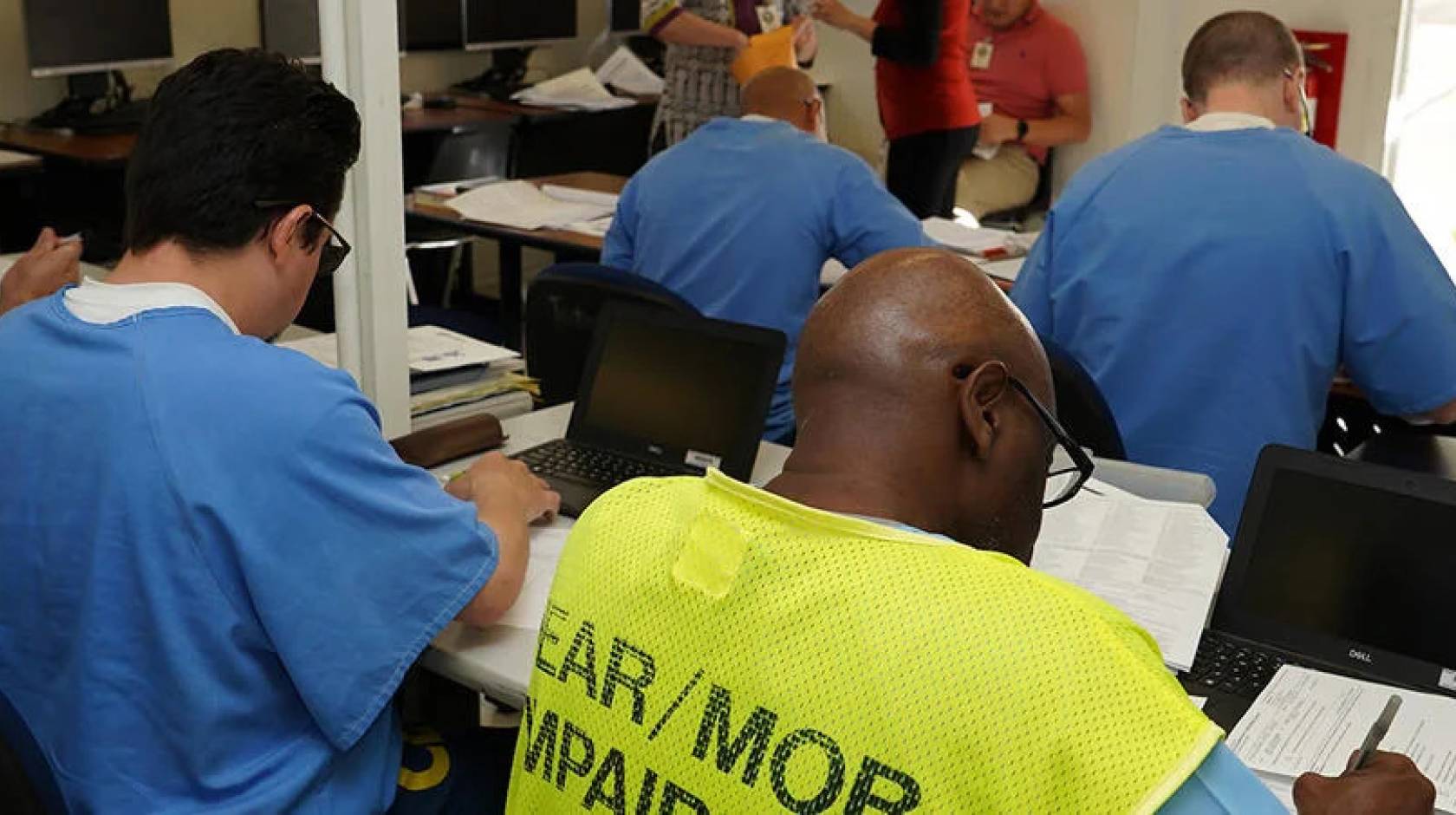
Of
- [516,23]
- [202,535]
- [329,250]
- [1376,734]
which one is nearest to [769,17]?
[516,23]

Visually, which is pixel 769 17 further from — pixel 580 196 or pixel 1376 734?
pixel 1376 734

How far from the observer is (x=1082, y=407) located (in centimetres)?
243

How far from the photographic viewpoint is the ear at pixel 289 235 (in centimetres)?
176

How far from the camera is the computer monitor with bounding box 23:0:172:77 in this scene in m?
5.11

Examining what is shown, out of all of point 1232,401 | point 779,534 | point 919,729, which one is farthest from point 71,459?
point 1232,401

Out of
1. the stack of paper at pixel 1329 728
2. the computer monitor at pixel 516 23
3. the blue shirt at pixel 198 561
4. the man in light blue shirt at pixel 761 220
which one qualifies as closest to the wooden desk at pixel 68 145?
the computer monitor at pixel 516 23

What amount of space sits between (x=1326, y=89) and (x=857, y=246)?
191cm

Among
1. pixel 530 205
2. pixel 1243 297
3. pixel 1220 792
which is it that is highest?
pixel 1220 792

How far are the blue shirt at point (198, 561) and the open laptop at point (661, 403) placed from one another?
0.58 m

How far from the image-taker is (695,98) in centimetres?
471

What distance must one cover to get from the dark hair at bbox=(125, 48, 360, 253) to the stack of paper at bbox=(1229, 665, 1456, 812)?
1098 millimetres

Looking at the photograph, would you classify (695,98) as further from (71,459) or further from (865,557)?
(865,557)

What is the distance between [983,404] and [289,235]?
0.87 m

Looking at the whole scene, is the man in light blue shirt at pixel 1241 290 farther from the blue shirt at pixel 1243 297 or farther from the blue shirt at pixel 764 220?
the blue shirt at pixel 764 220
